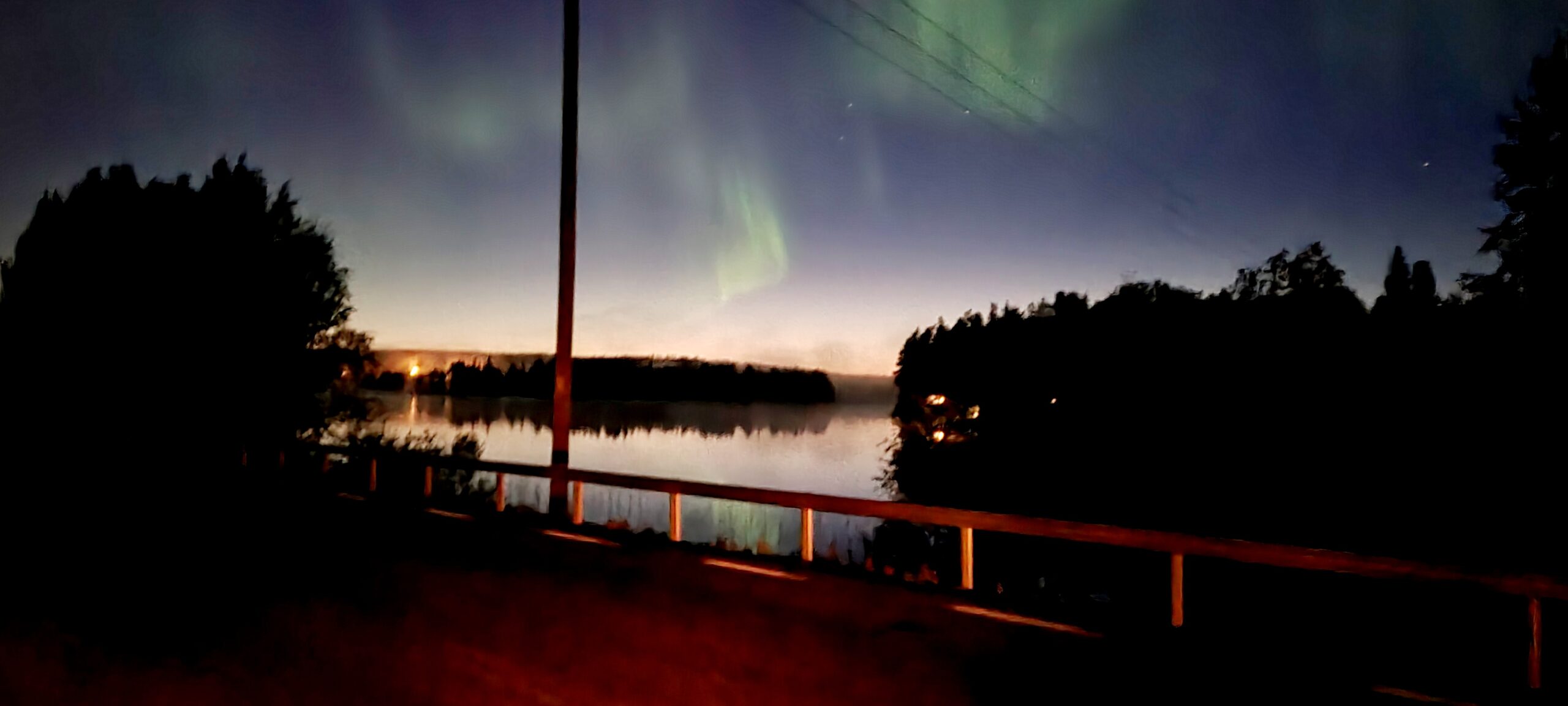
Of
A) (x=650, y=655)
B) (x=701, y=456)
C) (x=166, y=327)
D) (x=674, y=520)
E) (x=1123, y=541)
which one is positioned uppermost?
(x=166, y=327)

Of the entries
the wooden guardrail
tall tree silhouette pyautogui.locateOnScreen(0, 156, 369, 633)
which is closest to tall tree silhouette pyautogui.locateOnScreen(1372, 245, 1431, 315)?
the wooden guardrail

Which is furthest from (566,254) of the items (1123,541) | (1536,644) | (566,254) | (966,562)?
(1536,644)

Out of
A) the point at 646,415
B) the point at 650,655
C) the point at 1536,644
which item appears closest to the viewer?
the point at 1536,644

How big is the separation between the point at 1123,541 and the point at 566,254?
7811 mm

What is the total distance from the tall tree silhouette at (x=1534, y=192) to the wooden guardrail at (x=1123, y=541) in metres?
24.8

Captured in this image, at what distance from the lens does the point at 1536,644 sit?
5.57 metres

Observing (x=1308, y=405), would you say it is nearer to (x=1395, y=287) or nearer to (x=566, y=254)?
(x=1395, y=287)

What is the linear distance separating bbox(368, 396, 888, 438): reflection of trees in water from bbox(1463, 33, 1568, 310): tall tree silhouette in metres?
→ 54.9

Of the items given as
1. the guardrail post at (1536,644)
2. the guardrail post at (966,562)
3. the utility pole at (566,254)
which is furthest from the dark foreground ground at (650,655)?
the utility pole at (566,254)

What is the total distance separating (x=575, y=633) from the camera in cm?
656

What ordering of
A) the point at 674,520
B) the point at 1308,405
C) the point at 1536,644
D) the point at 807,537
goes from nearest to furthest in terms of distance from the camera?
the point at 1536,644 → the point at 807,537 → the point at 674,520 → the point at 1308,405

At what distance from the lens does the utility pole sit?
12195 mm

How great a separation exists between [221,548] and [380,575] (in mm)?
2950

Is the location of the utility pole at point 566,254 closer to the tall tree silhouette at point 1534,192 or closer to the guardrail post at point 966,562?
the guardrail post at point 966,562
